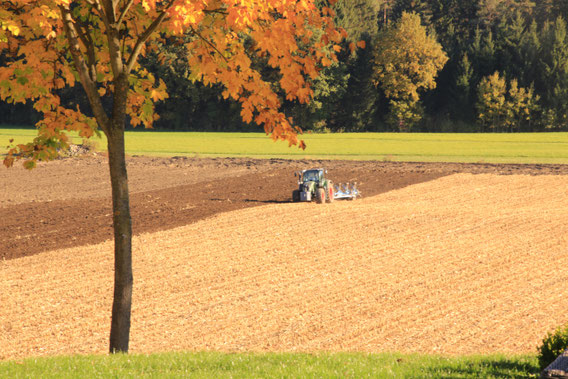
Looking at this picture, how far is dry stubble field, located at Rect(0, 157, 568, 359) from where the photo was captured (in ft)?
40.8

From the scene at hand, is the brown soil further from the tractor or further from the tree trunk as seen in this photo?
the tree trunk

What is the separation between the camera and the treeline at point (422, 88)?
80.8m

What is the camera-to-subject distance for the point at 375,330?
12.6m

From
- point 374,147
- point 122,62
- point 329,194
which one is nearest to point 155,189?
point 329,194

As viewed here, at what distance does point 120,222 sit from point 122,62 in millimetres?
2100

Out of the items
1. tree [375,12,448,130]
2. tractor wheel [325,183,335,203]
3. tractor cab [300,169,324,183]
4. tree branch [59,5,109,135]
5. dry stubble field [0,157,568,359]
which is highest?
tree [375,12,448,130]

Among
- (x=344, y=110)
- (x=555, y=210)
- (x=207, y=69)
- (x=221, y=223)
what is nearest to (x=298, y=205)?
(x=221, y=223)

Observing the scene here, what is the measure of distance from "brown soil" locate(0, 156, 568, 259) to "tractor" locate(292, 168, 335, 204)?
129 cm

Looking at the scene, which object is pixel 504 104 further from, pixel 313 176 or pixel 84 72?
pixel 84 72

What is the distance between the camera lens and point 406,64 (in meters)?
82.1

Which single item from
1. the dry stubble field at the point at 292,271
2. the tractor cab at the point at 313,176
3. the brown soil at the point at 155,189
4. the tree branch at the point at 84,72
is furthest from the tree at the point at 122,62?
the tractor cab at the point at 313,176

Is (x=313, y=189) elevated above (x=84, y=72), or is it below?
below

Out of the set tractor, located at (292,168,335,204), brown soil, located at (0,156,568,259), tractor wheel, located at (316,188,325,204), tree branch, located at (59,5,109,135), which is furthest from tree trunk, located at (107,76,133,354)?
tractor wheel, located at (316,188,325,204)

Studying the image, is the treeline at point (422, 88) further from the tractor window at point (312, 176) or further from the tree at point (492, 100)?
the tractor window at point (312, 176)
